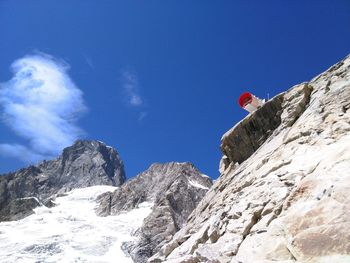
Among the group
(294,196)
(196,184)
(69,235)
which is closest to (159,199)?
(196,184)

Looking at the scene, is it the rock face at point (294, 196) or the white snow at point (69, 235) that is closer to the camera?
the rock face at point (294, 196)

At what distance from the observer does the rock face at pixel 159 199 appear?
102m

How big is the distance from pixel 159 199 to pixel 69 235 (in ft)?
90.8

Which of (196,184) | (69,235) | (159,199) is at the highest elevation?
(196,184)

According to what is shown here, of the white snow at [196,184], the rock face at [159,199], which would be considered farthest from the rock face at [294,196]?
the white snow at [196,184]

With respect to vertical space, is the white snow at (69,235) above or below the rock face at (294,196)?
above

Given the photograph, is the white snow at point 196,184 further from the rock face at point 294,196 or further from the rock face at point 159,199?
the rock face at point 294,196

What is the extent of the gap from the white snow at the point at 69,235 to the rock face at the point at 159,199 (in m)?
3.98

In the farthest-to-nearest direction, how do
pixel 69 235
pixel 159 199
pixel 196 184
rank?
pixel 196 184, pixel 159 199, pixel 69 235

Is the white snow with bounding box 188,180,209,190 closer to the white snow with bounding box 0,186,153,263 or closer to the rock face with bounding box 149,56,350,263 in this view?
the white snow with bounding box 0,186,153,263

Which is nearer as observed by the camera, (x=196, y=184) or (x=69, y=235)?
(x=69, y=235)

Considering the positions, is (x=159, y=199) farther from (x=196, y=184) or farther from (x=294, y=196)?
(x=294, y=196)

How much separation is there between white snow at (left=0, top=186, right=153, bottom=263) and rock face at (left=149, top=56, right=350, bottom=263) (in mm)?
72449

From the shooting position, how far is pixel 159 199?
408ft
